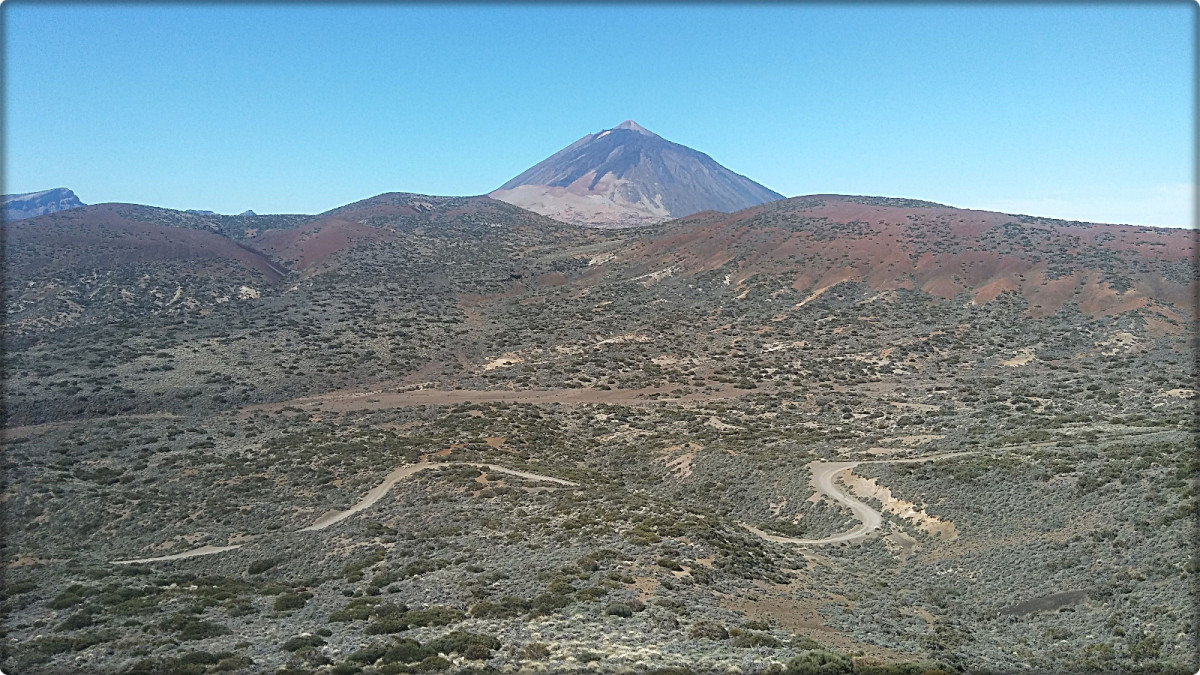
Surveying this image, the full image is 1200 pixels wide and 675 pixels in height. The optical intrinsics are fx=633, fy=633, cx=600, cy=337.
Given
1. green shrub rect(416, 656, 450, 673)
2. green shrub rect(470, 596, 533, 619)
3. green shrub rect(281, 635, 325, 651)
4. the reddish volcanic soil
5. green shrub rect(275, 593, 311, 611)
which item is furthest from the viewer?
the reddish volcanic soil

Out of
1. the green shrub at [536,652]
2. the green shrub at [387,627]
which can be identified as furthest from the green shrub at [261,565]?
the green shrub at [536,652]

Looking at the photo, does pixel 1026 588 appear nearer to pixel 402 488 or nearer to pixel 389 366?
pixel 402 488

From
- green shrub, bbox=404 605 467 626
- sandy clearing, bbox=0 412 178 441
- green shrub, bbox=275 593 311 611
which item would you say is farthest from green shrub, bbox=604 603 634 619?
sandy clearing, bbox=0 412 178 441

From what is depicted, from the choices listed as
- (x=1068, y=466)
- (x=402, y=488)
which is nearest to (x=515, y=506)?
(x=402, y=488)

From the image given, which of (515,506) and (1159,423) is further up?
(1159,423)

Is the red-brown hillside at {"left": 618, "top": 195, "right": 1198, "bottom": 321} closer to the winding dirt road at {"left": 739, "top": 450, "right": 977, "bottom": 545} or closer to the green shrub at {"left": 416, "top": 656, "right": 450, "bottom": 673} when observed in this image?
the winding dirt road at {"left": 739, "top": 450, "right": 977, "bottom": 545}

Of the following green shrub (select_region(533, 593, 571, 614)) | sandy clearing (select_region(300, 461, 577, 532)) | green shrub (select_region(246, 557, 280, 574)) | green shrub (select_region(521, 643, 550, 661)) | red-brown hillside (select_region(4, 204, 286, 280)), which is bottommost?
green shrub (select_region(246, 557, 280, 574))

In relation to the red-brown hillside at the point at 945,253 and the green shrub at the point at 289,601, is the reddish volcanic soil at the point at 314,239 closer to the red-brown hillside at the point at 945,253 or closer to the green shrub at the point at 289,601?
the red-brown hillside at the point at 945,253
